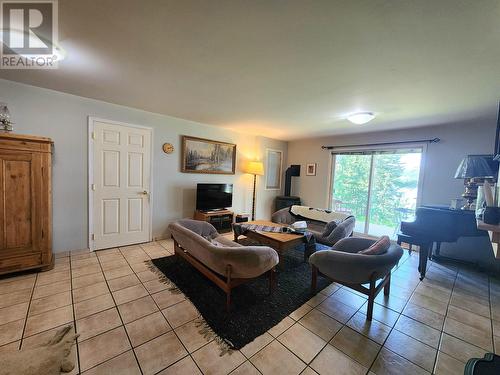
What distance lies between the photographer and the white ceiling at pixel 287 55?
4.20ft

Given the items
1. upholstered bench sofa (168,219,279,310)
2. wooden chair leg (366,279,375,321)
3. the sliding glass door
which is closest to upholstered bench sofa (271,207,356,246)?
wooden chair leg (366,279,375,321)

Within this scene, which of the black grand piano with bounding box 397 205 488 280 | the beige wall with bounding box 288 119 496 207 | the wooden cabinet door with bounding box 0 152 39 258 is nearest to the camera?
the wooden cabinet door with bounding box 0 152 39 258

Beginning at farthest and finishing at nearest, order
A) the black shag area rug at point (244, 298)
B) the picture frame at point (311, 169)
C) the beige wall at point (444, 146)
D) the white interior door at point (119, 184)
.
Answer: the picture frame at point (311, 169)
the beige wall at point (444, 146)
the white interior door at point (119, 184)
the black shag area rug at point (244, 298)

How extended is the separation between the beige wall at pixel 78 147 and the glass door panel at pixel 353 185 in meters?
3.15

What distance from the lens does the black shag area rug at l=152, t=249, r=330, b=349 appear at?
1.77 m

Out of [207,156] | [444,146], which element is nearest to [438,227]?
[444,146]

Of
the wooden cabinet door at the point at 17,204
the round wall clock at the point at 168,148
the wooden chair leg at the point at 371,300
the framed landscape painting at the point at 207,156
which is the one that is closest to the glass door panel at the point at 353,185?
the framed landscape painting at the point at 207,156

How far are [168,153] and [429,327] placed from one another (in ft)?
13.9

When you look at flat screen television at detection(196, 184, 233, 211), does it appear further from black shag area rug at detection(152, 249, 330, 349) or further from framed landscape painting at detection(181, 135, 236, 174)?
black shag area rug at detection(152, 249, 330, 349)

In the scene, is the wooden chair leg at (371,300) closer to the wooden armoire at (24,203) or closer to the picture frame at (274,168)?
the wooden armoire at (24,203)

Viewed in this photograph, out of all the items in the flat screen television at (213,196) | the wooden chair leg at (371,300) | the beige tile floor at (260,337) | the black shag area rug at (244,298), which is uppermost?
the flat screen television at (213,196)

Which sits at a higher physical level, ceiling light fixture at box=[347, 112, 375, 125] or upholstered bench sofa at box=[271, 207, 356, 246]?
ceiling light fixture at box=[347, 112, 375, 125]

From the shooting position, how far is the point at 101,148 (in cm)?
322

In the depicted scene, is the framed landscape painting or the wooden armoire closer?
the wooden armoire
